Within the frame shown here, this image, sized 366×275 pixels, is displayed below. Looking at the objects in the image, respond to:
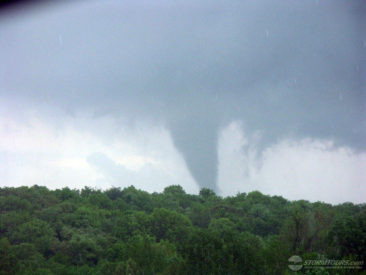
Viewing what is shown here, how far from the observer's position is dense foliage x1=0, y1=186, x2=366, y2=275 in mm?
23438

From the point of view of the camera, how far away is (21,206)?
203 feet

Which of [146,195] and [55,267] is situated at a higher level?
[146,195]

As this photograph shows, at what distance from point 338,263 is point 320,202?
5567 cm

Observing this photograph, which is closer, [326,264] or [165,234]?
[326,264]

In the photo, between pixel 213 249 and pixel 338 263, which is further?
pixel 213 249

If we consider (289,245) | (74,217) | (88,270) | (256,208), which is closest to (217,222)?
(256,208)

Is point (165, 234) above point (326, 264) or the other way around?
above

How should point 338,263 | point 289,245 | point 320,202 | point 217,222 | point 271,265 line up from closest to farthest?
1. point 338,263
2. point 271,265
3. point 289,245
4. point 217,222
5. point 320,202

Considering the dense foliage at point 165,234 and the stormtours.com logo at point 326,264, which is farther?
the dense foliage at point 165,234

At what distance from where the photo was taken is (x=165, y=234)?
54.9 m

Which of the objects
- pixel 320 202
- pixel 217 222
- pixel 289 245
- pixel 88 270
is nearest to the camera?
pixel 289 245

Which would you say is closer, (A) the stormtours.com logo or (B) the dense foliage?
(A) the stormtours.com logo

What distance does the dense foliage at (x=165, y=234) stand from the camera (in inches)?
923

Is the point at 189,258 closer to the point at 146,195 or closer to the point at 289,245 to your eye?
the point at 289,245
